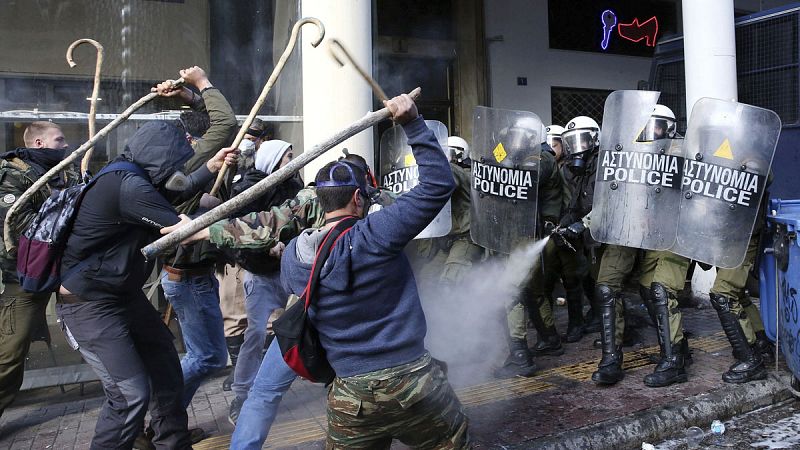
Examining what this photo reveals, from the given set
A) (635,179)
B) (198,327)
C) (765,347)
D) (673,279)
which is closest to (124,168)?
(198,327)

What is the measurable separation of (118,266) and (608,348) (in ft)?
10.8

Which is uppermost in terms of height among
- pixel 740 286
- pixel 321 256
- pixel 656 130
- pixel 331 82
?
pixel 331 82

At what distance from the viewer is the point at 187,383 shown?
3992 millimetres

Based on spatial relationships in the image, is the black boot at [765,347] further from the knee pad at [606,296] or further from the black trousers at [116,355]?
the black trousers at [116,355]

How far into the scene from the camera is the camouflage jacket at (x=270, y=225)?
10.1 ft

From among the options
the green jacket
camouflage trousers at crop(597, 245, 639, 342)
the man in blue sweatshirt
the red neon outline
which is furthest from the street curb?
the red neon outline

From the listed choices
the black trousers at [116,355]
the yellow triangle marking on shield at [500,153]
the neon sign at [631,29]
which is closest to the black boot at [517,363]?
the yellow triangle marking on shield at [500,153]

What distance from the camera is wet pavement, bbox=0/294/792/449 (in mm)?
4129

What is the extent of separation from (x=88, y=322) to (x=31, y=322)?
59.5 inches

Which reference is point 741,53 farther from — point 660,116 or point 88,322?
point 88,322

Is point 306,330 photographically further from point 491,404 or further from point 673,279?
point 673,279

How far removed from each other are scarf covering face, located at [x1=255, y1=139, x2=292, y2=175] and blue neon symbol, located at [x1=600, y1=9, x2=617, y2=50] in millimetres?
7260

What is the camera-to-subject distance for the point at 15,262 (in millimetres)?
4371

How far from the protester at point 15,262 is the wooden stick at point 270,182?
1.89 m
